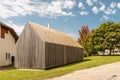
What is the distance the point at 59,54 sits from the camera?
30469mm

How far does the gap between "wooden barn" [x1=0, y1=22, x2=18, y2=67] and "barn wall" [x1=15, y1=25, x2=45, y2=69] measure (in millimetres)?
6390

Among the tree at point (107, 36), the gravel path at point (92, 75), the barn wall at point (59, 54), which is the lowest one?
the gravel path at point (92, 75)

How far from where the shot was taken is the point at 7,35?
37.2m

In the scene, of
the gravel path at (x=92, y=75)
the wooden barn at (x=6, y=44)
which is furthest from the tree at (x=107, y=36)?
the gravel path at (x=92, y=75)

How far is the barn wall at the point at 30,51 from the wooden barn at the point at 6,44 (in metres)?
6.39

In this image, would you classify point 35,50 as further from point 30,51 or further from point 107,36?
point 107,36

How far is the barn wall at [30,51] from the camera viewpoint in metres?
26.2

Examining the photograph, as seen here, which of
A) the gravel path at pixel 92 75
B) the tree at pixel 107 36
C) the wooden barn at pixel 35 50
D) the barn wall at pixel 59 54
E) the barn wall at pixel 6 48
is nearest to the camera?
the gravel path at pixel 92 75

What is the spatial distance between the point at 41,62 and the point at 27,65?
88.0 inches

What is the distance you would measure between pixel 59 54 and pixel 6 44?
10389mm

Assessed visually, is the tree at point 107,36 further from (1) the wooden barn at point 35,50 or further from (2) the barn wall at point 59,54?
(1) the wooden barn at point 35,50

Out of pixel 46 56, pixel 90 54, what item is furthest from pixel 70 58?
pixel 90 54

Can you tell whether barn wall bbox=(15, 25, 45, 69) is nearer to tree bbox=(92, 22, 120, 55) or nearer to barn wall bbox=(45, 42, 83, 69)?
barn wall bbox=(45, 42, 83, 69)

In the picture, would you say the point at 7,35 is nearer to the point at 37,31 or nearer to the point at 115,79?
the point at 37,31
